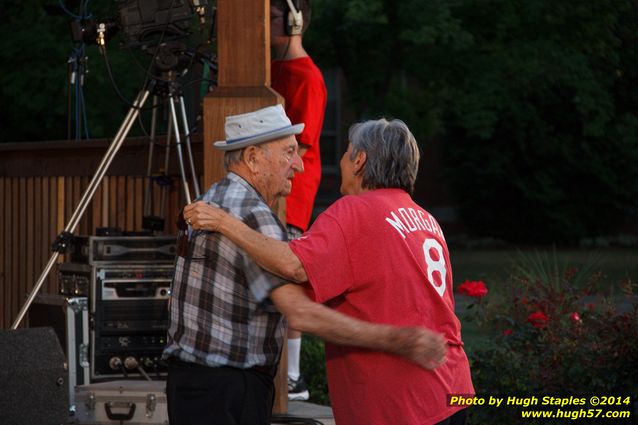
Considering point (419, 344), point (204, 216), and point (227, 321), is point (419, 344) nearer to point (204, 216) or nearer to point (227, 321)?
point (227, 321)

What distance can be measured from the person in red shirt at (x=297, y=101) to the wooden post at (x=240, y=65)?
538mm

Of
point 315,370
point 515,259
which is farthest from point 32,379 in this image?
point 515,259

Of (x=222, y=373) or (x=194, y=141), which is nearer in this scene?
(x=222, y=373)

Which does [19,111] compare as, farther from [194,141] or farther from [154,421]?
[154,421]

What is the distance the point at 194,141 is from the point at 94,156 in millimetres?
1038

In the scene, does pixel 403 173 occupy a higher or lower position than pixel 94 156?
higher

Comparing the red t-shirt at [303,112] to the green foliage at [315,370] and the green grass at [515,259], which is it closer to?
the green foliage at [315,370]

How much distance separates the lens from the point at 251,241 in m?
3.72

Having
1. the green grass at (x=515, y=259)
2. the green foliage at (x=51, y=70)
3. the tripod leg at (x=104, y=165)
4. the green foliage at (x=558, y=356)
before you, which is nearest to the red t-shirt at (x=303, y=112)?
the tripod leg at (x=104, y=165)

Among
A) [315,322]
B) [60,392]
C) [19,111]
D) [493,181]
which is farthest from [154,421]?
[493,181]

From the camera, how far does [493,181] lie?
89.5ft

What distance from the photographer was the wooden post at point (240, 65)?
5801 millimetres

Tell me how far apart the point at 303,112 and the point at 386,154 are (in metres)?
2.51

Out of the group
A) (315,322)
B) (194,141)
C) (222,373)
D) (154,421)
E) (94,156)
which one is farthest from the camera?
(94,156)
